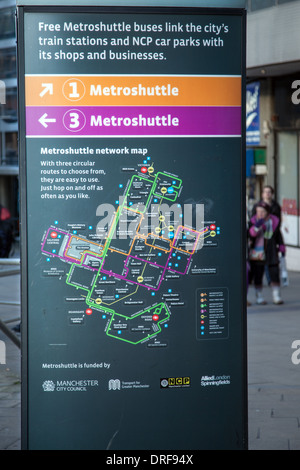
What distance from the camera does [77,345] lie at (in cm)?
436

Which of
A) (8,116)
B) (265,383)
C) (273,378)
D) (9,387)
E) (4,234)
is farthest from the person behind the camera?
(8,116)

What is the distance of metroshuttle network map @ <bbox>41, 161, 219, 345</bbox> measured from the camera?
4355 millimetres

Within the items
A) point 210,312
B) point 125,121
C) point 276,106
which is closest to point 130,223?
point 125,121

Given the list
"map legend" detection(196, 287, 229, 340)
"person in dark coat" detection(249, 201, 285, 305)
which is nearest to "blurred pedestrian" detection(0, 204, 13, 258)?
"person in dark coat" detection(249, 201, 285, 305)

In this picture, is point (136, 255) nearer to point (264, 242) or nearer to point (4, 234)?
point (264, 242)

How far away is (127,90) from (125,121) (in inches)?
6.2

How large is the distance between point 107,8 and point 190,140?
2.57 ft

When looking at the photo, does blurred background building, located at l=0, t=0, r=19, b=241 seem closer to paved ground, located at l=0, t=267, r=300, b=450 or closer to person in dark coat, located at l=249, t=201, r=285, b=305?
person in dark coat, located at l=249, t=201, r=285, b=305

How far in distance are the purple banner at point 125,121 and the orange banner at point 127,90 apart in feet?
0.10

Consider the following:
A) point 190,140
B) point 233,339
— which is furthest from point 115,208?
point 233,339

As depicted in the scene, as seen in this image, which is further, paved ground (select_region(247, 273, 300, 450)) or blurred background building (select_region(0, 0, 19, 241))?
blurred background building (select_region(0, 0, 19, 241))

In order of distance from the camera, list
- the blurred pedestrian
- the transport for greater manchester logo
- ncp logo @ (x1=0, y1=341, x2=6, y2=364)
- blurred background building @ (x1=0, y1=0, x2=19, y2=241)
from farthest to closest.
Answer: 1. blurred background building @ (x1=0, y1=0, x2=19, y2=241)
2. the blurred pedestrian
3. ncp logo @ (x1=0, y1=341, x2=6, y2=364)
4. the transport for greater manchester logo

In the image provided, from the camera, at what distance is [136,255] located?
439 cm

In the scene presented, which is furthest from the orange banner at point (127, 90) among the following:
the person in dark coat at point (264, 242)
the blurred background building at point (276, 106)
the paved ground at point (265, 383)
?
the blurred background building at point (276, 106)
